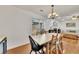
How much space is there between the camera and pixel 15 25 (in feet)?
4.47

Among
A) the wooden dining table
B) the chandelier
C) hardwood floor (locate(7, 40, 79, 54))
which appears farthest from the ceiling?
→ hardwood floor (locate(7, 40, 79, 54))

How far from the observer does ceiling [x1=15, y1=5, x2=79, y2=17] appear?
124cm

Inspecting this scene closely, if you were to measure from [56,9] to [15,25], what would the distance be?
2.02 ft

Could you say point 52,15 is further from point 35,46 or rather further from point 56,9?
point 35,46

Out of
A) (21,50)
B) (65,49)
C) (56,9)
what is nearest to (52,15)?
(56,9)

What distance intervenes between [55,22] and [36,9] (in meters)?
0.33

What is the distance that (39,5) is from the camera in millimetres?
1229

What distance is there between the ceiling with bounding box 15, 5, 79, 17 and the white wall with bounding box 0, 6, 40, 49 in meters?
0.08

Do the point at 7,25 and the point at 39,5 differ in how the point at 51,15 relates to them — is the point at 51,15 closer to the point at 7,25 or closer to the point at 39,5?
the point at 39,5

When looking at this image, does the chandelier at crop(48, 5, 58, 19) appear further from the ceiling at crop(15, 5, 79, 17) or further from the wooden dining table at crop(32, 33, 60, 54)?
the wooden dining table at crop(32, 33, 60, 54)

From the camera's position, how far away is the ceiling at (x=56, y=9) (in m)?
1.24

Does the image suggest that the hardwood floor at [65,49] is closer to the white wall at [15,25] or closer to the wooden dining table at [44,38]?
the white wall at [15,25]
